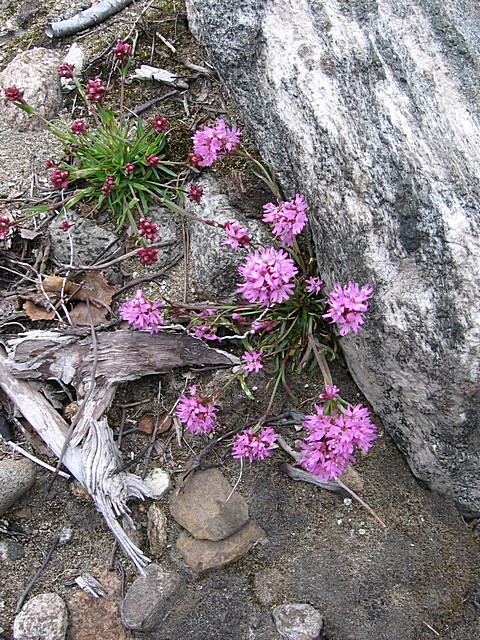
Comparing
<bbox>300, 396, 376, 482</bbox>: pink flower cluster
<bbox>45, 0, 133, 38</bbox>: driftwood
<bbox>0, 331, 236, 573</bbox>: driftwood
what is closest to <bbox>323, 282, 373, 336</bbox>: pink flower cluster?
<bbox>300, 396, 376, 482</bbox>: pink flower cluster

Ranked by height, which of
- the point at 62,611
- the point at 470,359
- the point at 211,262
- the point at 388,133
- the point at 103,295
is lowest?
the point at 62,611

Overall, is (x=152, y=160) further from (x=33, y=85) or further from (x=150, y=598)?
(x=150, y=598)

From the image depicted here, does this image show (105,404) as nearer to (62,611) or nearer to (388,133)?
(62,611)

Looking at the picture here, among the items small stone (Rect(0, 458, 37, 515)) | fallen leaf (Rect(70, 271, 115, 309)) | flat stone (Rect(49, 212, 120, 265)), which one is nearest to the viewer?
small stone (Rect(0, 458, 37, 515))

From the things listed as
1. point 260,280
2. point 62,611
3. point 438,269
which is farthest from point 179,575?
point 438,269

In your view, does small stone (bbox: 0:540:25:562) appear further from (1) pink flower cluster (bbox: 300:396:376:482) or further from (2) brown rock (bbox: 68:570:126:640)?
(1) pink flower cluster (bbox: 300:396:376:482)

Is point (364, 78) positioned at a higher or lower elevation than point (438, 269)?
higher

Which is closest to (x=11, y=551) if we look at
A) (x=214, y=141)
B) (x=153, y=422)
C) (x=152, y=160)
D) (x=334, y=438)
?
(x=153, y=422)
